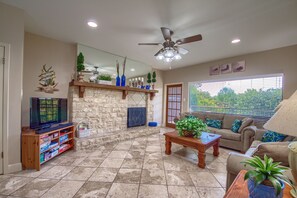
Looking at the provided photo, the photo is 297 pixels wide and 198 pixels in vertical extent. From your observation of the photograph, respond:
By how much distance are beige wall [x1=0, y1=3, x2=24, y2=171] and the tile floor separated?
14.9 inches

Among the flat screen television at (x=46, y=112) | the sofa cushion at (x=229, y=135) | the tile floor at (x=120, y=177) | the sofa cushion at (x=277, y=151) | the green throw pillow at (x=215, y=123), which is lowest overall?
the tile floor at (x=120, y=177)

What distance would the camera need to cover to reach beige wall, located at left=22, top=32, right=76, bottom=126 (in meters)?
2.82

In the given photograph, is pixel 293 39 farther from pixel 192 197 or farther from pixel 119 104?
pixel 119 104

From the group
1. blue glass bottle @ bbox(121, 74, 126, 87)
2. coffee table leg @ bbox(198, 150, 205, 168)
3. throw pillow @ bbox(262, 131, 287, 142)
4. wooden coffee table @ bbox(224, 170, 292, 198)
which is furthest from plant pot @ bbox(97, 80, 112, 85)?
throw pillow @ bbox(262, 131, 287, 142)

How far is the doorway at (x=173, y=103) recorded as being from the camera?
18.7 ft

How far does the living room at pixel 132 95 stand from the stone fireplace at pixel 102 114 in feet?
0.09

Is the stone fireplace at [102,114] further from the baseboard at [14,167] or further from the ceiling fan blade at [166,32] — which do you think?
the ceiling fan blade at [166,32]

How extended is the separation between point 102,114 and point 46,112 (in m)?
1.40

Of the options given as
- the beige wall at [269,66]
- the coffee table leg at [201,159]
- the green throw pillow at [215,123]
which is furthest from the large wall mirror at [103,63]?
the coffee table leg at [201,159]

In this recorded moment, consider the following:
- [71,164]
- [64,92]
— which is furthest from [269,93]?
[64,92]

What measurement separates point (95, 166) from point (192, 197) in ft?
A: 5.56

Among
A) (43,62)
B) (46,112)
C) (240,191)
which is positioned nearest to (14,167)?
(46,112)

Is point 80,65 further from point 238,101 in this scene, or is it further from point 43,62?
point 238,101

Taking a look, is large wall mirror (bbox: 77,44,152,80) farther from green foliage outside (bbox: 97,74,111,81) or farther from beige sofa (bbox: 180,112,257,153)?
beige sofa (bbox: 180,112,257,153)
